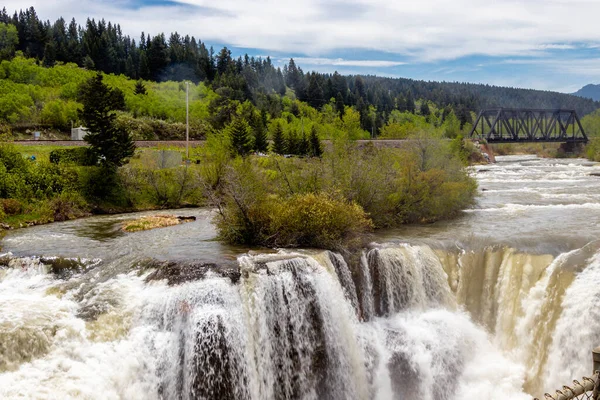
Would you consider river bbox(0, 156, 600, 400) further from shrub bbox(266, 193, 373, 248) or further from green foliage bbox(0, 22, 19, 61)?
green foliage bbox(0, 22, 19, 61)

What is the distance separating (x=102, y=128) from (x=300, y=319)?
22844mm

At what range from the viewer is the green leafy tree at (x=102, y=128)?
1277 inches

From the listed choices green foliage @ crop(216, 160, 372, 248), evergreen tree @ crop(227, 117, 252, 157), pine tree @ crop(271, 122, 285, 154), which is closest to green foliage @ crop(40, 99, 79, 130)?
pine tree @ crop(271, 122, 285, 154)

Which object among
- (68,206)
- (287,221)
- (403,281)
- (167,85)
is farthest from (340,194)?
(167,85)

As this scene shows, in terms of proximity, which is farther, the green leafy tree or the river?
the green leafy tree

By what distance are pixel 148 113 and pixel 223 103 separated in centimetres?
1153

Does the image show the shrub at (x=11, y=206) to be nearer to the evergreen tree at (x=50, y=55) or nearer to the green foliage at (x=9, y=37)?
the evergreen tree at (x=50, y=55)

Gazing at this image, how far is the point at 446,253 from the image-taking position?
19.1 meters

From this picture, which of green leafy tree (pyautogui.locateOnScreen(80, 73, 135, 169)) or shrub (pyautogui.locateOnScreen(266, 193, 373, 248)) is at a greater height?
green leafy tree (pyautogui.locateOnScreen(80, 73, 135, 169))

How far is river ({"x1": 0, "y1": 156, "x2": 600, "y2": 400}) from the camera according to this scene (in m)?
12.6

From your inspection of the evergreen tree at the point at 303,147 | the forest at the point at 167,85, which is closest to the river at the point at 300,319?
the evergreen tree at the point at 303,147

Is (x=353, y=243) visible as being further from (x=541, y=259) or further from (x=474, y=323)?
(x=541, y=259)

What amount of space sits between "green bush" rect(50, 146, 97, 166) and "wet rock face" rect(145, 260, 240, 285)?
19.9 m

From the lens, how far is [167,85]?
106 metres
